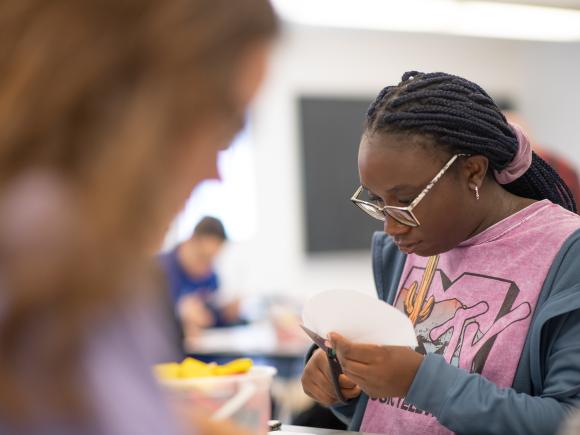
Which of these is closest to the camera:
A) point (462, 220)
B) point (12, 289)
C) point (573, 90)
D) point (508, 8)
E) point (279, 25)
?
point (12, 289)

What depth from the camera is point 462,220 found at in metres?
1.52

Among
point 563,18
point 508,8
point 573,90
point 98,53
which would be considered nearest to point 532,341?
point 98,53

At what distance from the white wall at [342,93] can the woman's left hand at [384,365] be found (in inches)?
192

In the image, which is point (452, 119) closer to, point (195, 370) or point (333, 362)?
point (333, 362)

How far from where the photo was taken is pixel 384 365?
129cm

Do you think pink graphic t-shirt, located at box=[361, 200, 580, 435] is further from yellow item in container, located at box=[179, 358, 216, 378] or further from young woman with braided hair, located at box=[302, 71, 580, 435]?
yellow item in container, located at box=[179, 358, 216, 378]

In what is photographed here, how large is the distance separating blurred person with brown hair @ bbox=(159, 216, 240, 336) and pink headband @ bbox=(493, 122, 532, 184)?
3.36 meters

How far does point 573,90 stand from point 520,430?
19.4 ft

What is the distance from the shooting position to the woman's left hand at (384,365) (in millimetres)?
1291

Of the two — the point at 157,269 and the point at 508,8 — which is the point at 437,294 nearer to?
the point at 157,269

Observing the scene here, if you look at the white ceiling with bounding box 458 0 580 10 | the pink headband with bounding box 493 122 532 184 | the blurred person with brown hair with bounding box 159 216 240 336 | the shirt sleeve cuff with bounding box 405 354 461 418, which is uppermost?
the white ceiling with bounding box 458 0 580 10

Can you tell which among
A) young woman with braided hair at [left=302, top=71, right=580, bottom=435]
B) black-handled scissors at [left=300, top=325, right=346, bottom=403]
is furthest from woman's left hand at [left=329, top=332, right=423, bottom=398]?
black-handled scissors at [left=300, top=325, right=346, bottom=403]

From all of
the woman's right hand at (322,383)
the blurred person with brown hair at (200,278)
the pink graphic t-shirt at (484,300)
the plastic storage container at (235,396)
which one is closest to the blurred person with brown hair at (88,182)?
the plastic storage container at (235,396)

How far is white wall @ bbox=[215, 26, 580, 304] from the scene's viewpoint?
633cm
